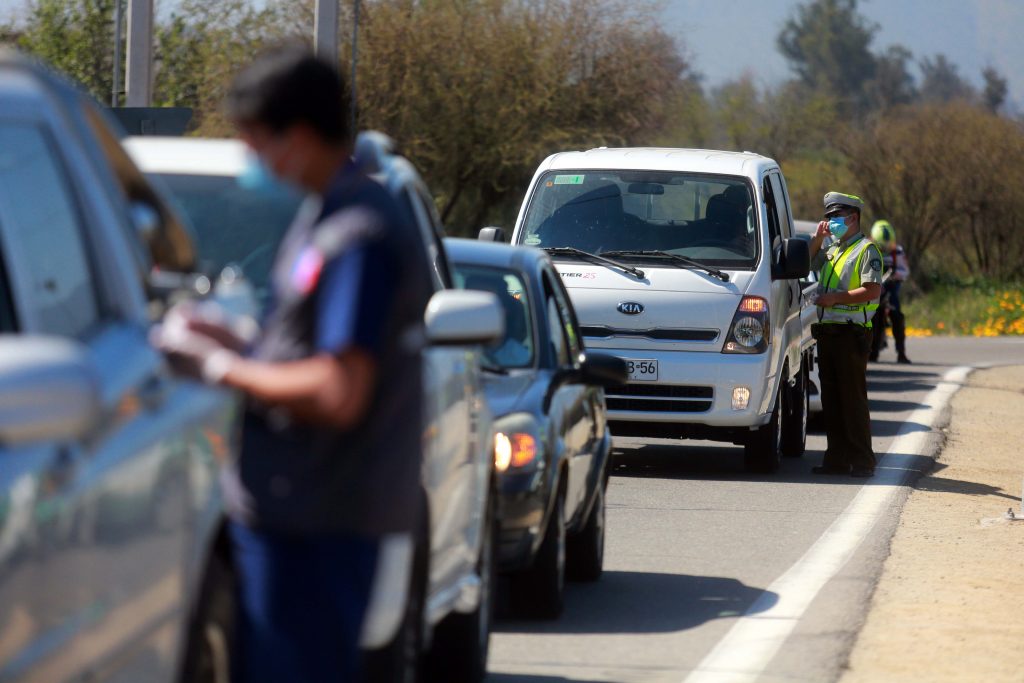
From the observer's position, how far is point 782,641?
773cm

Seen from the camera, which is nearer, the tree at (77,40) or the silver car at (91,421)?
the silver car at (91,421)

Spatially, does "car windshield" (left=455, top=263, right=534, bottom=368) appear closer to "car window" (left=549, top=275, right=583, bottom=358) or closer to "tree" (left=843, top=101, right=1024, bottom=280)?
"car window" (left=549, top=275, right=583, bottom=358)

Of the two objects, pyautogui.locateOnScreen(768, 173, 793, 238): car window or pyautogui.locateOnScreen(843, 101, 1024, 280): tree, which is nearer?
pyautogui.locateOnScreen(768, 173, 793, 238): car window

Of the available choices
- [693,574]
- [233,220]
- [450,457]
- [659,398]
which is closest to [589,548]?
[693,574]

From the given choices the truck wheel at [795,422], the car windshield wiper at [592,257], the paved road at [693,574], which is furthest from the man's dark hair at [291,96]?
the truck wheel at [795,422]

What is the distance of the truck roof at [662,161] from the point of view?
14.6 meters

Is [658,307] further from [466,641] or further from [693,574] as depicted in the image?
[466,641]

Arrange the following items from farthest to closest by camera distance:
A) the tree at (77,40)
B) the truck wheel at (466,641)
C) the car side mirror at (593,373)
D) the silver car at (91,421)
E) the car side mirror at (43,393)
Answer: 1. the tree at (77,40)
2. the car side mirror at (593,373)
3. the truck wheel at (466,641)
4. the silver car at (91,421)
5. the car side mirror at (43,393)

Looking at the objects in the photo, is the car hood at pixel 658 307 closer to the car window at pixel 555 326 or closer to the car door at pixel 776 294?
the car door at pixel 776 294

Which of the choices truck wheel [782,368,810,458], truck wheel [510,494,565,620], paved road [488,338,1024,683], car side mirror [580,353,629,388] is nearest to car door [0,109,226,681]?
paved road [488,338,1024,683]

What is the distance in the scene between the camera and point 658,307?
1384cm

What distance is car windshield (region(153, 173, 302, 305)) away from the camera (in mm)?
6273

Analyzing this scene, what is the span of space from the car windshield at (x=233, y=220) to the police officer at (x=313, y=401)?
100 inches

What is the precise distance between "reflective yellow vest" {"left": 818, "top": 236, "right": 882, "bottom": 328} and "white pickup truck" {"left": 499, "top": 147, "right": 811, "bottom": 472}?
0.78 feet
